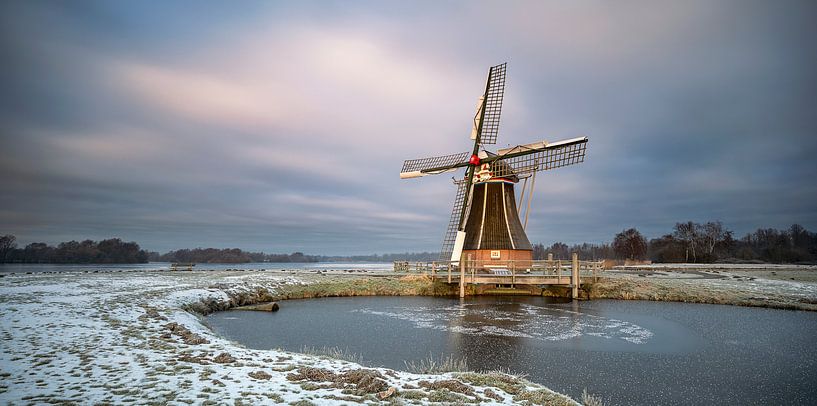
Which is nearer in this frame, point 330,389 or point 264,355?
point 330,389

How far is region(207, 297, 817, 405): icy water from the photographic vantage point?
332 inches

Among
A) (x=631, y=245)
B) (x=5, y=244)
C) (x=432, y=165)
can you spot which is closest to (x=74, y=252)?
(x=5, y=244)

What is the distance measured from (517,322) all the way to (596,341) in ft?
12.2

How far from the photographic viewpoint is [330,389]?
6.50m

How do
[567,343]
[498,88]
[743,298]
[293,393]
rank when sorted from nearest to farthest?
[293,393] → [567,343] → [743,298] → [498,88]

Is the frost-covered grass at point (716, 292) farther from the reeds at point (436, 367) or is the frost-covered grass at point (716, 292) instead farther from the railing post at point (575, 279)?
the reeds at point (436, 367)

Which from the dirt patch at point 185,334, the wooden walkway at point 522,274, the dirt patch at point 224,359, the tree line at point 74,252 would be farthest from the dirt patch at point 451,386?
the tree line at point 74,252

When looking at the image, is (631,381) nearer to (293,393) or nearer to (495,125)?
(293,393)

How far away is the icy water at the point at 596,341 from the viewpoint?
8438 mm

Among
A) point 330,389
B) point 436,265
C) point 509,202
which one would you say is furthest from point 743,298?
point 330,389

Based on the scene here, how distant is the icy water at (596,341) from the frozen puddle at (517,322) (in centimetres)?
4

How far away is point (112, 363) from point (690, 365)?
1325 centimetres

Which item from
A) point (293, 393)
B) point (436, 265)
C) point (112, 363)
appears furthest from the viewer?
point (436, 265)

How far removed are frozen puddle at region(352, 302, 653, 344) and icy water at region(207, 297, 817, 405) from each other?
45 mm
